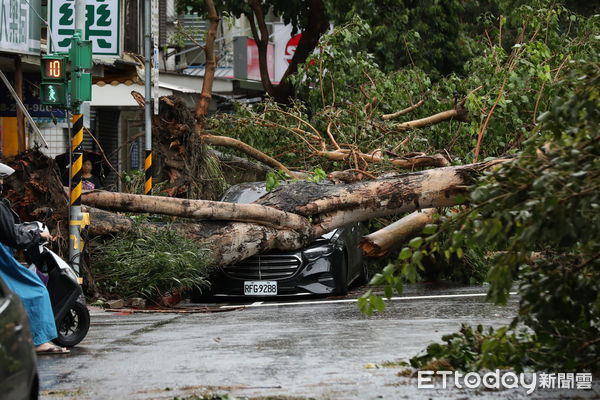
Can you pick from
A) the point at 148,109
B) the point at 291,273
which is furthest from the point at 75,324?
the point at 148,109

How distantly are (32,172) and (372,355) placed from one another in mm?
6580

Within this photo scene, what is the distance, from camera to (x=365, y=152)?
55.9ft

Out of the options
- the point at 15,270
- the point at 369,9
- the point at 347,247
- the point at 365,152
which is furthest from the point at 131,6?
the point at 15,270

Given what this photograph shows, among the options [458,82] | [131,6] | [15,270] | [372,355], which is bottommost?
[372,355]

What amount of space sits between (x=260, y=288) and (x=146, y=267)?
1588 mm

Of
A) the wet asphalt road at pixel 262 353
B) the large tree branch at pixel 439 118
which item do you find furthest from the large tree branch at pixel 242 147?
the wet asphalt road at pixel 262 353

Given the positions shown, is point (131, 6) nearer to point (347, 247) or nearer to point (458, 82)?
point (458, 82)

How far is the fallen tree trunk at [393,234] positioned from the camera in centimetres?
1316

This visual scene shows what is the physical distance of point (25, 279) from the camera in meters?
7.90

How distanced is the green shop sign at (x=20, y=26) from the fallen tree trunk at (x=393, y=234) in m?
7.06

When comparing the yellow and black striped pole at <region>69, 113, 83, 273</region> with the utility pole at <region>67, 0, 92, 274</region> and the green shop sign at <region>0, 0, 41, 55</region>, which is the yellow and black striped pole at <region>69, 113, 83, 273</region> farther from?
the green shop sign at <region>0, 0, 41, 55</region>

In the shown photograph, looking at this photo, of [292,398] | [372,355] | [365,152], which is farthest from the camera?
[365,152]

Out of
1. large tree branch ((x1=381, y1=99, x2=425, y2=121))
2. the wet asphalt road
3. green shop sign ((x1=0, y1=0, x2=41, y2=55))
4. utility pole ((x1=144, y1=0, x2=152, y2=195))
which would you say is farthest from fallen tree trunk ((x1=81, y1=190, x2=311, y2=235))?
large tree branch ((x1=381, y1=99, x2=425, y2=121))

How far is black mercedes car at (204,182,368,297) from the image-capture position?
532 inches
